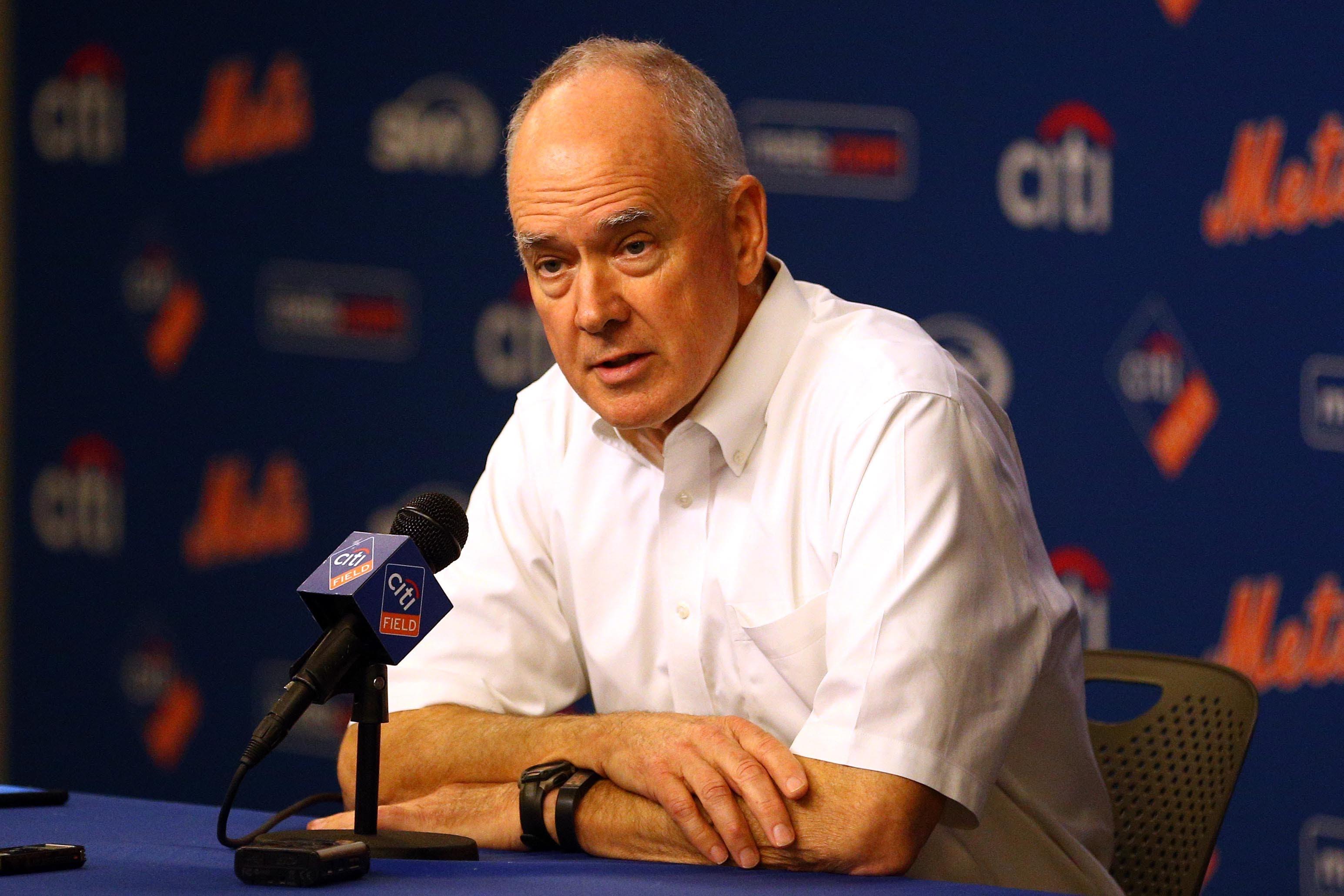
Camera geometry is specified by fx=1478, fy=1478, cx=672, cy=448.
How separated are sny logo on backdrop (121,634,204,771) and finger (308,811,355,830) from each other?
2.77 m

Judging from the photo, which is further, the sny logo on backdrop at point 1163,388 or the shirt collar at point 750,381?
the sny logo on backdrop at point 1163,388

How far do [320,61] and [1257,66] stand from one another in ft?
7.91

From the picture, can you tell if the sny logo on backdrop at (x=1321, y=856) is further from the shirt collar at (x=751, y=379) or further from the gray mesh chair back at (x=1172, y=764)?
the shirt collar at (x=751, y=379)

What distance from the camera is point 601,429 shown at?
1.92 metres

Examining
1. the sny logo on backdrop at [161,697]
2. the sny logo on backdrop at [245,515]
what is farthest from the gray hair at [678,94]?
the sny logo on backdrop at [161,697]

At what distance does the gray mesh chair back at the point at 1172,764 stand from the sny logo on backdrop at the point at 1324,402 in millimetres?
1229

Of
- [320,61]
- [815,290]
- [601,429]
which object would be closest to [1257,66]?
[815,290]

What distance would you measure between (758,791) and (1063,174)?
216cm

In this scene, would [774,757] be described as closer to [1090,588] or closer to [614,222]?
[614,222]

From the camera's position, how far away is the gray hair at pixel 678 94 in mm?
1737

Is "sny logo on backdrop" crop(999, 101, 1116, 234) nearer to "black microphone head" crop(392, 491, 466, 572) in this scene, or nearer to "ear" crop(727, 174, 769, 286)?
"ear" crop(727, 174, 769, 286)

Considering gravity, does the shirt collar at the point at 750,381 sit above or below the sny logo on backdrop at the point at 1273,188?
below

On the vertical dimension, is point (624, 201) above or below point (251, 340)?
above

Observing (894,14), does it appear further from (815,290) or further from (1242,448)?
(815,290)
